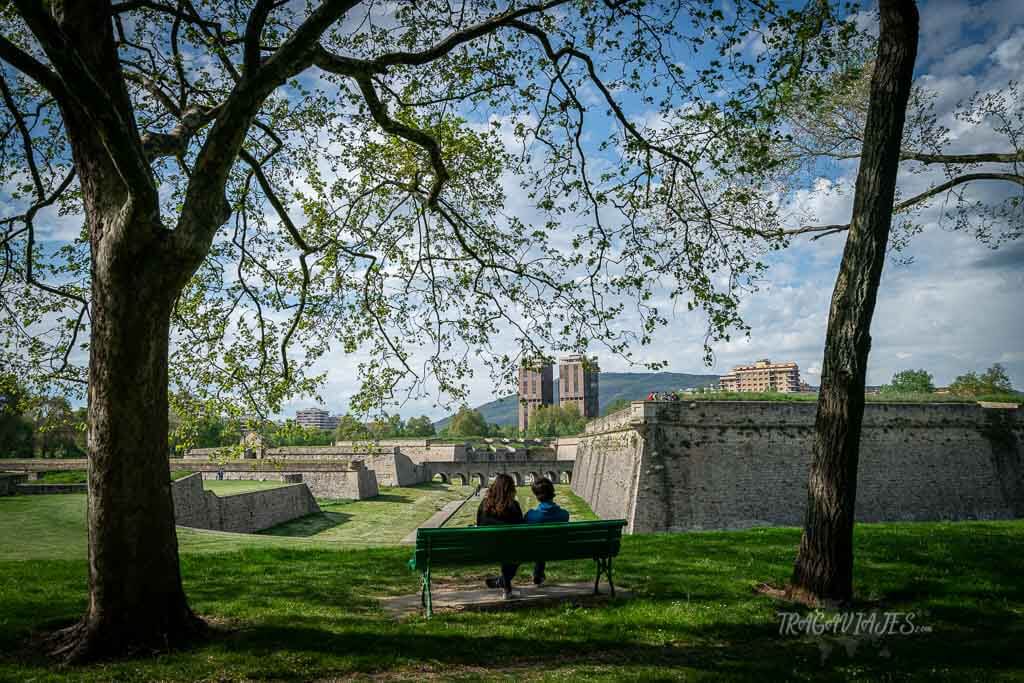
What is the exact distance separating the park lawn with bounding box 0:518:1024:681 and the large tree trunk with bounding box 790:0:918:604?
62 cm

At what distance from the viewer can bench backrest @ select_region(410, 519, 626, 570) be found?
18.2 ft

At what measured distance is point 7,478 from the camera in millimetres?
22125

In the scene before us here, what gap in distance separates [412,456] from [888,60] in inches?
2349

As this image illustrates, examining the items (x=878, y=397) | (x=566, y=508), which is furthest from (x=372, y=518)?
(x=878, y=397)

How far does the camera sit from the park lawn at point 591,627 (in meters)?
4.19

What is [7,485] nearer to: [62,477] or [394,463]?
[62,477]

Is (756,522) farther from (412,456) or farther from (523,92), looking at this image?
(412,456)

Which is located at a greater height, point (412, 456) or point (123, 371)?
point (123, 371)

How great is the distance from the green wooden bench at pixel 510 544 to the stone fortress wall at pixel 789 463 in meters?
15.0

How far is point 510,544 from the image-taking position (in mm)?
5680

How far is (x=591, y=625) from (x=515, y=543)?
919 millimetres

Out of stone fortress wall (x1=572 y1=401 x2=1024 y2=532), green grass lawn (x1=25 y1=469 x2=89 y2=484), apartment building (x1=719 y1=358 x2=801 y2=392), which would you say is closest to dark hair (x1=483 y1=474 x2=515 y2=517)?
stone fortress wall (x1=572 y1=401 x2=1024 y2=532)

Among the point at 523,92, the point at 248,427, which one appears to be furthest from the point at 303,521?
the point at 523,92

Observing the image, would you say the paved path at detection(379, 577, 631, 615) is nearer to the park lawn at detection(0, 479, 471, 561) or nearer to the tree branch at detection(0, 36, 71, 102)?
the tree branch at detection(0, 36, 71, 102)
